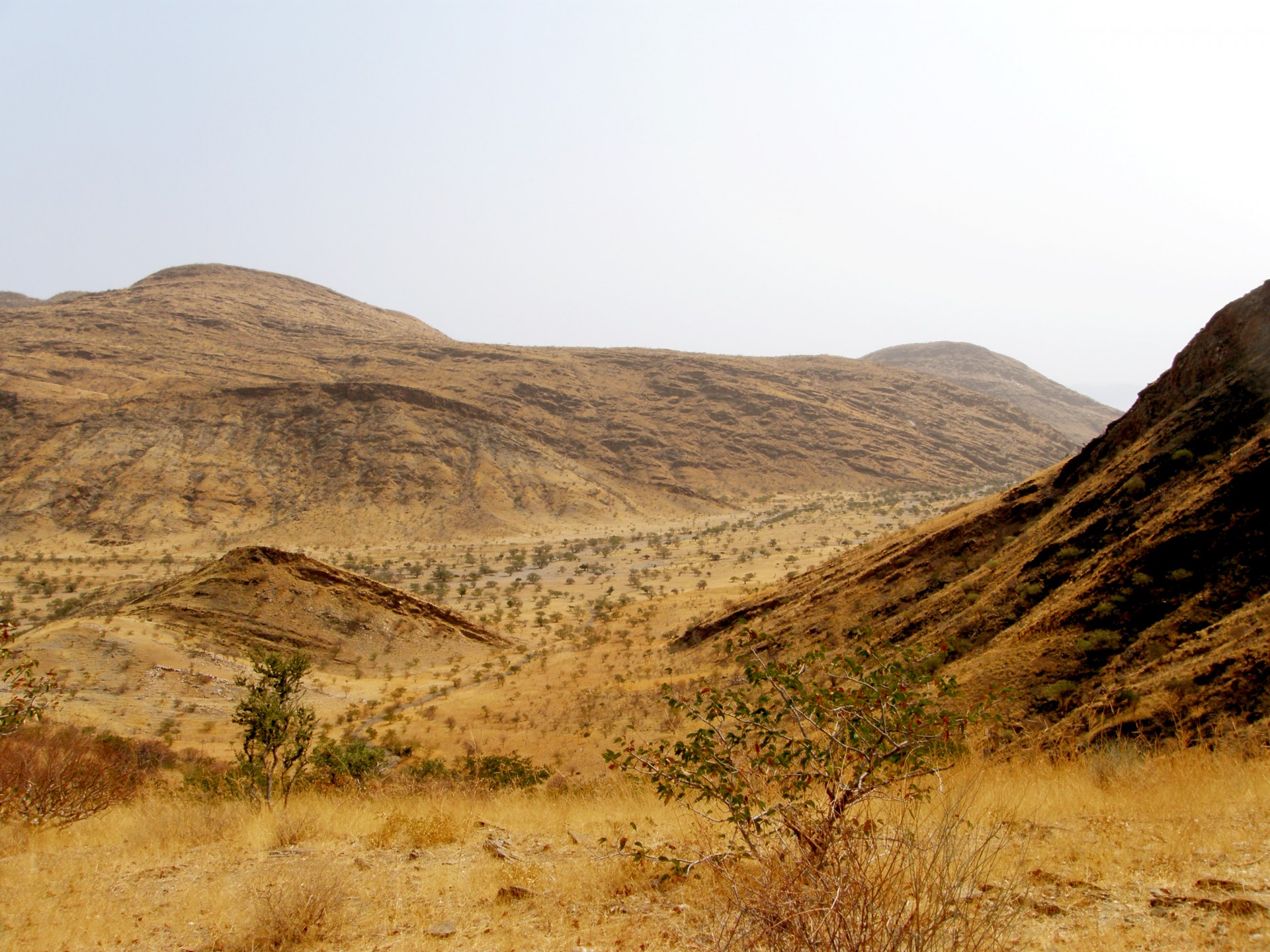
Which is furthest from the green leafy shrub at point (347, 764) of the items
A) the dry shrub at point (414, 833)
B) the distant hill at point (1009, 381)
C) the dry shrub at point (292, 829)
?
the distant hill at point (1009, 381)

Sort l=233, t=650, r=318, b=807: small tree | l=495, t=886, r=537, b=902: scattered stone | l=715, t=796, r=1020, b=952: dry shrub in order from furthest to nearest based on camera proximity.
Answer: l=233, t=650, r=318, b=807: small tree → l=495, t=886, r=537, b=902: scattered stone → l=715, t=796, r=1020, b=952: dry shrub

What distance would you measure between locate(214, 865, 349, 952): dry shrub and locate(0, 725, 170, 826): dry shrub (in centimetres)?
371

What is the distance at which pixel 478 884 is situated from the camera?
5.94m

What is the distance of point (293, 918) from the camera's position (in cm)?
516

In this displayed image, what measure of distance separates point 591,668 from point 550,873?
1652 centimetres

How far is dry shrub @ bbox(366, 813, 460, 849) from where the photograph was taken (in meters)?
7.07

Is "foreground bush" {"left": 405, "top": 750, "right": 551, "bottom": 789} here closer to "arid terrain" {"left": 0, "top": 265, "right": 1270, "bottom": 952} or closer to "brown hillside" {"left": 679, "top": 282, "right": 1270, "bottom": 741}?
"arid terrain" {"left": 0, "top": 265, "right": 1270, "bottom": 952}

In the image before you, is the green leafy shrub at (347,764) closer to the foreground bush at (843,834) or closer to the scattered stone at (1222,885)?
the foreground bush at (843,834)

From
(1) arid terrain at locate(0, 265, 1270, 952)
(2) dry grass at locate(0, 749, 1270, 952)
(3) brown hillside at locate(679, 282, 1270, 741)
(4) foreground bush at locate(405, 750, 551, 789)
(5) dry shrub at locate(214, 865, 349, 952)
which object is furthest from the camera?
(4) foreground bush at locate(405, 750, 551, 789)

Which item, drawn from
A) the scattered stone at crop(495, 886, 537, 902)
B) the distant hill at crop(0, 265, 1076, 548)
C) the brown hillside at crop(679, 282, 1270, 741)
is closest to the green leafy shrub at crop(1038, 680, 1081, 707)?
the brown hillside at crop(679, 282, 1270, 741)

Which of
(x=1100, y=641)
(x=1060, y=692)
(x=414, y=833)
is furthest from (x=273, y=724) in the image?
(x=1100, y=641)

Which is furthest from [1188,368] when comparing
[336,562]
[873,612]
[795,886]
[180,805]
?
[336,562]

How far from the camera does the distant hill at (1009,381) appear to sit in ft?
459

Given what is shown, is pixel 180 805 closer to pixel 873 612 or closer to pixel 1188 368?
pixel 873 612
